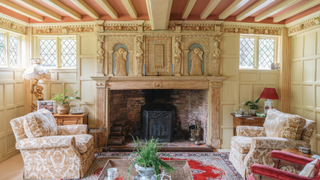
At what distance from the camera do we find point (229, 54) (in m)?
4.16

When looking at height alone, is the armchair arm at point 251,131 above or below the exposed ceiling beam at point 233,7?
below

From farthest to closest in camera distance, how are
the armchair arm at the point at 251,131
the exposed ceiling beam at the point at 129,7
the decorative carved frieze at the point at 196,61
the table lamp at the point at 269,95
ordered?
the decorative carved frieze at the point at 196,61, the table lamp at the point at 269,95, the armchair arm at the point at 251,131, the exposed ceiling beam at the point at 129,7

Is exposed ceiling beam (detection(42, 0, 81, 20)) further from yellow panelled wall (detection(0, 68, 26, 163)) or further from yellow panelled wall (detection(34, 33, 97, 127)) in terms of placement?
yellow panelled wall (detection(0, 68, 26, 163))

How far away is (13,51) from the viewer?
3.96m

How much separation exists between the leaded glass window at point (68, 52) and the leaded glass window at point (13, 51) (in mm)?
920

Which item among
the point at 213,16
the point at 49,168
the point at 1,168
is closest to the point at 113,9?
the point at 213,16

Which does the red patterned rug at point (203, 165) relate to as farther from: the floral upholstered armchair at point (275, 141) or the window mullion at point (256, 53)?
the window mullion at point (256, 53)

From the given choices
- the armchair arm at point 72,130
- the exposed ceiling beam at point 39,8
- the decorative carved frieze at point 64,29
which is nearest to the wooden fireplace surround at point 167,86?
the armchair arm at point 72,130

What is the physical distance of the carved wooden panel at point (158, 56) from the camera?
13.5 ft

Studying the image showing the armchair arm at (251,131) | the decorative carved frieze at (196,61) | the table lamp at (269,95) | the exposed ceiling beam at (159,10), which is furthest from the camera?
the decorative carved frieze at (196,61)

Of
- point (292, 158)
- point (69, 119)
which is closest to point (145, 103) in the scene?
point (69, 119)

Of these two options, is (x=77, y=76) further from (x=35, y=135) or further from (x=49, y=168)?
(x=49, y=168)

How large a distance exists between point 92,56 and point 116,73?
26.8 inches

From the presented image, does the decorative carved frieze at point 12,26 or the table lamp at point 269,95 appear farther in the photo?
the table lamp at point 269,95
